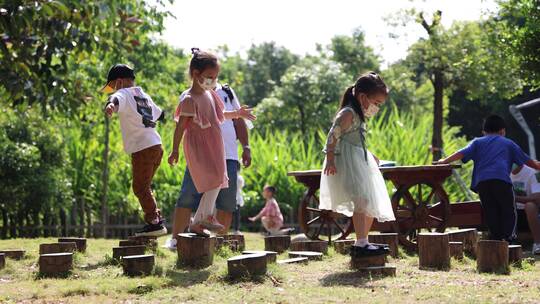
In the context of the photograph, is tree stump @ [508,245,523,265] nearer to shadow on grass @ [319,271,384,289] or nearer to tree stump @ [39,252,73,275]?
shadow on grass @ [319,271,384,289]

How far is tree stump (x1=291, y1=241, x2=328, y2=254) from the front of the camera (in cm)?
717

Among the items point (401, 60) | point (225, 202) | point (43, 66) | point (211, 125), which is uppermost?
point (401, 60)

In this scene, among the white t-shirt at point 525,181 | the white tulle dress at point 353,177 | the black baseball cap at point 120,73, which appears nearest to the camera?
the white tulle dress at point 353,177

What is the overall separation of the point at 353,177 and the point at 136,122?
1928 mm

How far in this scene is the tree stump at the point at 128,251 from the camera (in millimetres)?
6453

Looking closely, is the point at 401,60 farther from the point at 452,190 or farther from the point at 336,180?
the point at 336,180

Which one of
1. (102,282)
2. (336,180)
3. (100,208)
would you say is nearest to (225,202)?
(336,180)

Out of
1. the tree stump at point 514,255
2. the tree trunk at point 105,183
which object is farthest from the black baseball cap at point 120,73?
the tree trunk at point 105,183

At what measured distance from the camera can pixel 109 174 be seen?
1598 cm

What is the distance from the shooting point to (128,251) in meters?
6.50

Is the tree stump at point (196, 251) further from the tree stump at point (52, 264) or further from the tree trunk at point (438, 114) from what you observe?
the tree trunk at point (438, 114)

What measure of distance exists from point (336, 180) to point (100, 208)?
10526mm

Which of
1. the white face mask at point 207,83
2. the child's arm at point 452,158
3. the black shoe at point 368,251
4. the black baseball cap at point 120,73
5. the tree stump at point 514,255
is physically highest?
the black baseball cap at point 120,73

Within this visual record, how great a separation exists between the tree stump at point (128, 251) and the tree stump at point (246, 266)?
1361mm
